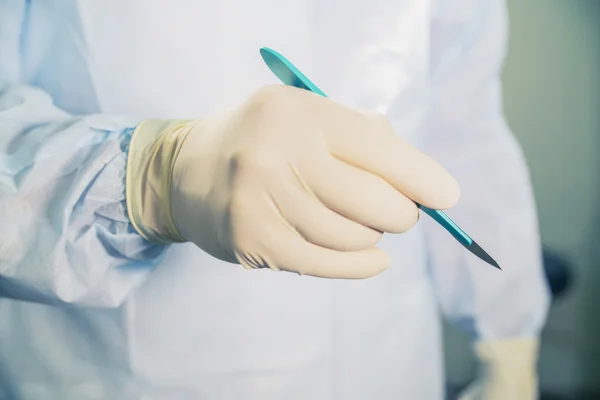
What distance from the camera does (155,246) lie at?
1.83 feet

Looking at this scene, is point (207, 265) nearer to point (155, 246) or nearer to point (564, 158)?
point (155, 246)

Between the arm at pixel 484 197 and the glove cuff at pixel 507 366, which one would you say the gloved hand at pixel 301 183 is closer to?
the arm at pixel 484 197

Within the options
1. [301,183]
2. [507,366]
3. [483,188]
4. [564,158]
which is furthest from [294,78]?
[564,158]

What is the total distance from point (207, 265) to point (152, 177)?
0.14 metres

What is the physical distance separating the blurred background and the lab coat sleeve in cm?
34

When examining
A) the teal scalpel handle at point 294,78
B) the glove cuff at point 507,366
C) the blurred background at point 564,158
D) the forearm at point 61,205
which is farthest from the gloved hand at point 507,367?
the forearm at point 61,205

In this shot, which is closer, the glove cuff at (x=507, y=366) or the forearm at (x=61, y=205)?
the forearm at (x=61, y=205)

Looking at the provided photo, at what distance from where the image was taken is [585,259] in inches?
49.6

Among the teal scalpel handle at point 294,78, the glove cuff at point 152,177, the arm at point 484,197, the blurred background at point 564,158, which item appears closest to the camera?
the teal scalpel handle at point 294,78

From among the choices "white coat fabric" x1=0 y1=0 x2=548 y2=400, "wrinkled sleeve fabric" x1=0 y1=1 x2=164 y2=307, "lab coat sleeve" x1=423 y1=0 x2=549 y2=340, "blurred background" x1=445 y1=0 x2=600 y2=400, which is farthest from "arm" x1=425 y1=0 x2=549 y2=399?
"wrinkled sleeve fabric" x1=0 y1=1 x2=164 y2=307

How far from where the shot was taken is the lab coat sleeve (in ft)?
2.69

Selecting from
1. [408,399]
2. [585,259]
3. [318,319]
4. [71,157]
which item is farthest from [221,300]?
[585,259]

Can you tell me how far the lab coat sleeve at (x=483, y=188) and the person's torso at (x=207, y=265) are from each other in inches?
6.0

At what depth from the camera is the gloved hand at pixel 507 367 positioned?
878 millimetres
